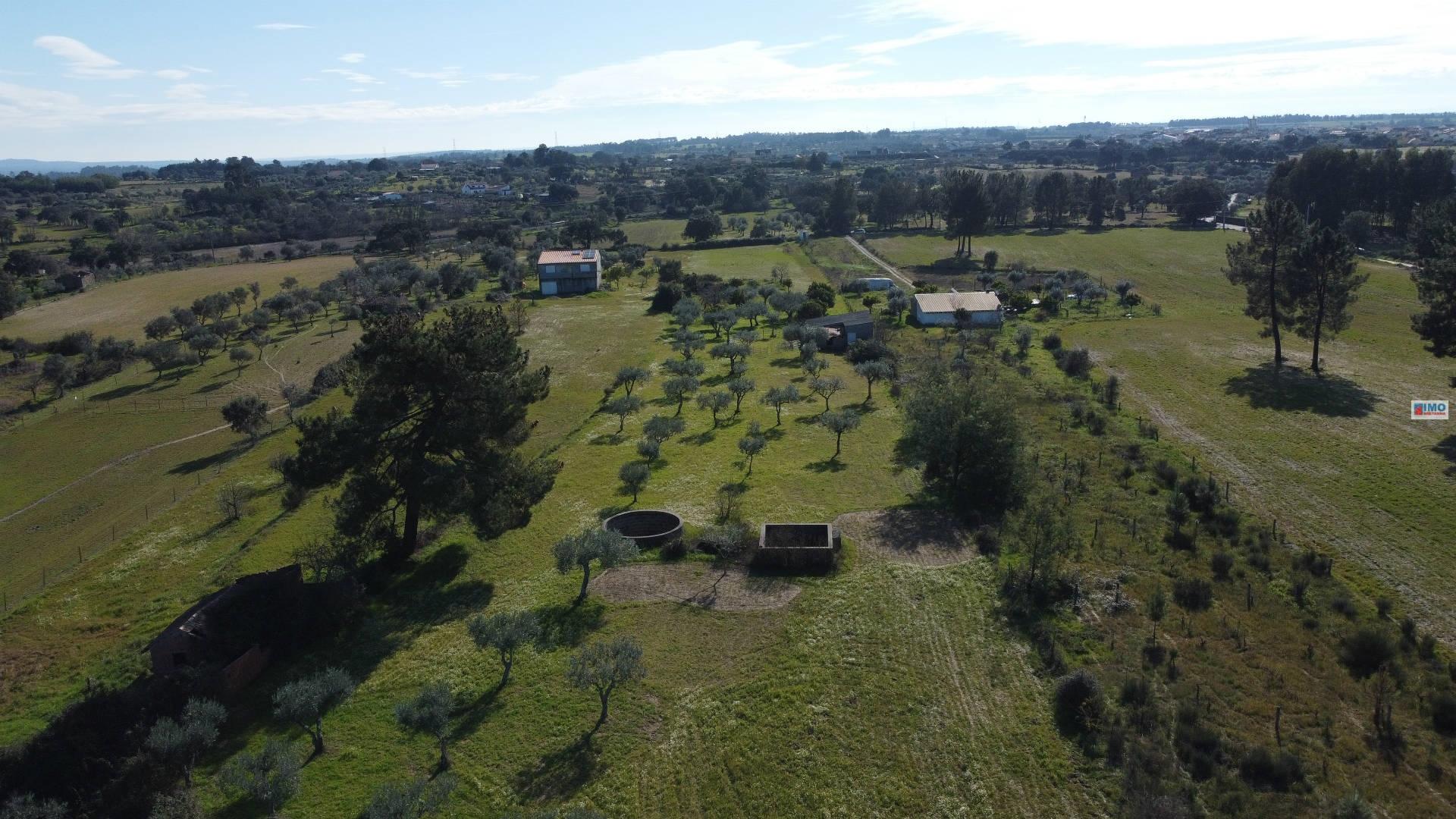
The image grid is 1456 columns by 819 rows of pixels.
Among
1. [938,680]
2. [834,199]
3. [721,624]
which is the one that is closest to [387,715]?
[721,624]

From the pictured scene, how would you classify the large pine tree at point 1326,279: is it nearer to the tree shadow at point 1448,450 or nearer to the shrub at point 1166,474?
the tree shadow at point 1448,450

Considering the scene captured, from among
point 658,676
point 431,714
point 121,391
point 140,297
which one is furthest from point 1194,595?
point 140,297

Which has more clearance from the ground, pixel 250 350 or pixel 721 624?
pixel 250 350

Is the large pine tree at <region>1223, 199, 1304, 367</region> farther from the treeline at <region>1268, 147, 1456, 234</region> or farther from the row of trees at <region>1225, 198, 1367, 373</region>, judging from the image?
the treeline at <region>1268, 147, 1456, 234</region>

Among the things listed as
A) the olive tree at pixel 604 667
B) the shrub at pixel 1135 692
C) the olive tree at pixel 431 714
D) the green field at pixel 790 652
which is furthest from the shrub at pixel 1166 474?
the olive tree at pixel 431 714

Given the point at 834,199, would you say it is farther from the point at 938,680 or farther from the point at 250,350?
the point at 938,680
